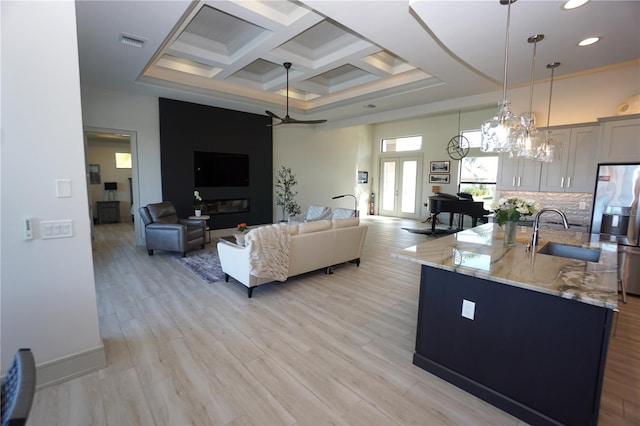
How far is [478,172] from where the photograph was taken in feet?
29.8

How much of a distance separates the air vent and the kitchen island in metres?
4.04

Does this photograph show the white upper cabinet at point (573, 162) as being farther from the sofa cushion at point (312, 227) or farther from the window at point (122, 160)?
the window at point (122, 160)

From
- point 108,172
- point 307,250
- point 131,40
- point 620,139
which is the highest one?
point 131,40

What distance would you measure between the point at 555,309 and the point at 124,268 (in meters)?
5.49

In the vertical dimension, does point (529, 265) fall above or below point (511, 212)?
below

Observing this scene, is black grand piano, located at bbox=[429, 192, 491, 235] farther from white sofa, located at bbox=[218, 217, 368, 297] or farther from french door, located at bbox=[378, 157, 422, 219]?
white sofa, located at bbox=[218, 217, 368, 297]

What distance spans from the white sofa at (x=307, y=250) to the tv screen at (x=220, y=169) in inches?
133

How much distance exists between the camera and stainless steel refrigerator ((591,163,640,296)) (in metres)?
3.87

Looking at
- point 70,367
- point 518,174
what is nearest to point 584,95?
point 518,174

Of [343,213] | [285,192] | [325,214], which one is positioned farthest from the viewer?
[285,192]

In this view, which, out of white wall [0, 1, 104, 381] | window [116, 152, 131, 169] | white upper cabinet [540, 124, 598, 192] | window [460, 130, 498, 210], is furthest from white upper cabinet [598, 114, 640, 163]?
window [116, 152, 131, 169]

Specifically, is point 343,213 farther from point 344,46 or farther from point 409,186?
point 409,186

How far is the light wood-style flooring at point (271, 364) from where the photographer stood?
6.27ft

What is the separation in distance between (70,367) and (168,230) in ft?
11.2
